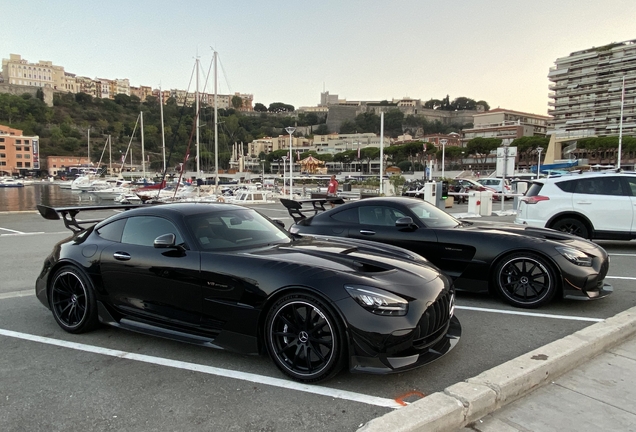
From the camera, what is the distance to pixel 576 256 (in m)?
5.21

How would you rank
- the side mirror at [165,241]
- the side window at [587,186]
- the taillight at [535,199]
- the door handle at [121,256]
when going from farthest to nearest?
the taillight at [535,199] < the side window at [587,186] < the door handle at [121,256] < the side mirror at [165,241]

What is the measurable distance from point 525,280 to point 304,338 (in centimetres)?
326

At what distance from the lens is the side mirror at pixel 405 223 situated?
607 centimetres

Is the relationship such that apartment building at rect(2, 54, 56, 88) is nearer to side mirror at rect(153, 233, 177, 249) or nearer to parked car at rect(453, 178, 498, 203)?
parked car at rect(453, 178, 498, 203)

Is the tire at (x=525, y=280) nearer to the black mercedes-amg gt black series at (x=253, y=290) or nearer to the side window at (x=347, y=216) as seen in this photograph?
the black mercedes-amg gt black series at (x=253, y=290)

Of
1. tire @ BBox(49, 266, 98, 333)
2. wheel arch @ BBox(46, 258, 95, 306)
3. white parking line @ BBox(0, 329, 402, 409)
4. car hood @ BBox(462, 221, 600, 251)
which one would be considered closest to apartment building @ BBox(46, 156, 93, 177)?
wheel arch @ BBox(46, 258, 95, 306)

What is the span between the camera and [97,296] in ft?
A: 14.6

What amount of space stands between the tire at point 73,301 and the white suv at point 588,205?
8.61 meters

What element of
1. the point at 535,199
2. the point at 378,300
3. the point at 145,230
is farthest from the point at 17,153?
the point at 378,300

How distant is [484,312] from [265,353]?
9.10ft

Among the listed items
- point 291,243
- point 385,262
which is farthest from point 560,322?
point 291,243

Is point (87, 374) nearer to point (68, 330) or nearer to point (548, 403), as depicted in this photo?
point (68, 330)

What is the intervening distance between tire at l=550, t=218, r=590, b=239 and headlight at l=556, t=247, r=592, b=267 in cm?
460

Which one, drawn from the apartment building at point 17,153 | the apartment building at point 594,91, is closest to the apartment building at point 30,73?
the apartment building at point 17,153
